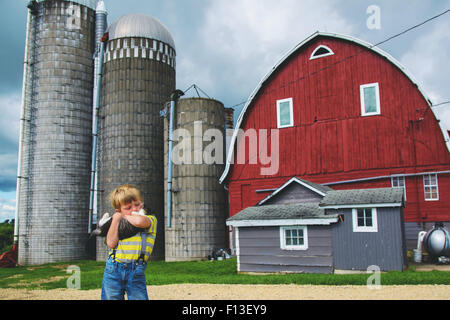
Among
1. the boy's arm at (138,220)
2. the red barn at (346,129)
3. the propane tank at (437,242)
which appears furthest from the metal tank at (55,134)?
the boy's arm at (138,220)

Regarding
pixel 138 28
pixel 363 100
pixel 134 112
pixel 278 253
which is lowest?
pixel 278 253

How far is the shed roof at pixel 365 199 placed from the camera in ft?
44.1

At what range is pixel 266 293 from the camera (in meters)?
10.3

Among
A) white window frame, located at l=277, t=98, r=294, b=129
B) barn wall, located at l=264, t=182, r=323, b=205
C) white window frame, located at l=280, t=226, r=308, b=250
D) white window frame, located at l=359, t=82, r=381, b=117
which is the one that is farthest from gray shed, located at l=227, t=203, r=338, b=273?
white window frame, located at l=359, t=82, r=381, b=117

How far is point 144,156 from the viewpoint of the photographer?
26516mm

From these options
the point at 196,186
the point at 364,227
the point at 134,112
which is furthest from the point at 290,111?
the point at 134,112

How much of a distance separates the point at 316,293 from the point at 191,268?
9.07 metres

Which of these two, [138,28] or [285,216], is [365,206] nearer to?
[285,216]

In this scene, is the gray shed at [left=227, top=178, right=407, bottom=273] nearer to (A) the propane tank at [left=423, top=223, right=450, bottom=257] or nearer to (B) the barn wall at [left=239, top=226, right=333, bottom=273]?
(B) the barn wall at [left=239, top=226, right=333, bottom=273]

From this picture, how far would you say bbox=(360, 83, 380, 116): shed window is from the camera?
61.7 ft

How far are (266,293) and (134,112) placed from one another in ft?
62.6

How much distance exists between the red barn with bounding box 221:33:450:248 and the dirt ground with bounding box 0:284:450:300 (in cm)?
824

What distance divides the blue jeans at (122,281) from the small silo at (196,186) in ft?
60.9
